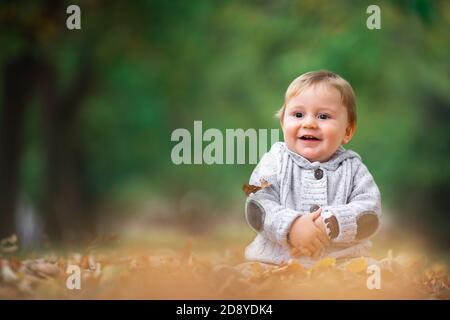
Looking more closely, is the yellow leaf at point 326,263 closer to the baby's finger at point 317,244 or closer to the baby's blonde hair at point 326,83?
the baby's finger at point 317,244

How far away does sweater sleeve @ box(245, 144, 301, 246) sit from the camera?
112 inches

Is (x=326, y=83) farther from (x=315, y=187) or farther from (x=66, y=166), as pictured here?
(x=66, y=166)

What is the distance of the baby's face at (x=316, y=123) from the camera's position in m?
2.89

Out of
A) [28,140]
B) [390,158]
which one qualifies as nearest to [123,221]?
[28,140]

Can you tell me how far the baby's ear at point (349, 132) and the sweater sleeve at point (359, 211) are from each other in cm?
10

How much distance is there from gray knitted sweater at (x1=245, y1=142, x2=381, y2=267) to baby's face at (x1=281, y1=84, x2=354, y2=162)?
1.5 inches

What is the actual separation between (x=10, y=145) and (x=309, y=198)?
119cm

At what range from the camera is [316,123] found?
2.89 metres

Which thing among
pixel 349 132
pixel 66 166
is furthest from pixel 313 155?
pixel 66 166

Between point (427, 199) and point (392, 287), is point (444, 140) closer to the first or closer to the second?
point (427, 199)

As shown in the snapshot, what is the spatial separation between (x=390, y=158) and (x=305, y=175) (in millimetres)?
364

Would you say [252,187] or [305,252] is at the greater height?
[252,187]

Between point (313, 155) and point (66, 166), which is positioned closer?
point (313, 155)

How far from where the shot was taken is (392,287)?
2.99 meters
